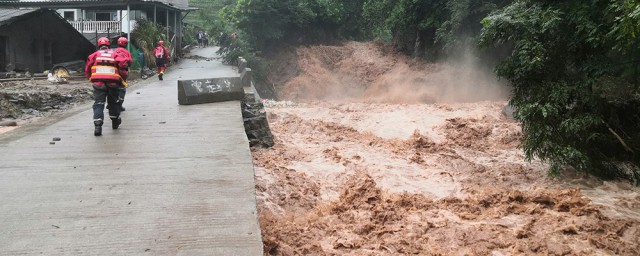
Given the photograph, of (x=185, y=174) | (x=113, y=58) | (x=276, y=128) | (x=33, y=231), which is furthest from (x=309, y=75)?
(x=33, y=231)

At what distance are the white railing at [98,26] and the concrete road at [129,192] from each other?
2279 centimetres

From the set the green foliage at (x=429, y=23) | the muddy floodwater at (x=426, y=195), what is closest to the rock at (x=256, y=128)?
the muddy floodwater at (x=426, y=195)

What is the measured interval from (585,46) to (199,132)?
6.81 meters

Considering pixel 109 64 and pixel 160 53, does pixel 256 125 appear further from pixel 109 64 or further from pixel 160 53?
pixel 160 53

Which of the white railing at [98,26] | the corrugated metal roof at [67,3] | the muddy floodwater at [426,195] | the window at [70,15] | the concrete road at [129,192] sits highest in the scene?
the corrugated metal roof at [67,3]

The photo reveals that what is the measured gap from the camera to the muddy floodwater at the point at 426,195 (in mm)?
6152

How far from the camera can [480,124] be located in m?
15.1

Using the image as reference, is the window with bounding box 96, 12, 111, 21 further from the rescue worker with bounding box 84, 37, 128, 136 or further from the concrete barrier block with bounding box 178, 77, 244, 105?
the rescue worker with bounding box 84, 37, 128, 136

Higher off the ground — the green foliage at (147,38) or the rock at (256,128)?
the green foliage at (147,38)

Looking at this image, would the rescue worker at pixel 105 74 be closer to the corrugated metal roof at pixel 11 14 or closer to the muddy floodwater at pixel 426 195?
the muddy floodwater at pixel 426 195

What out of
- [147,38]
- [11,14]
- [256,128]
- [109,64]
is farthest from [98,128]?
[11,14]

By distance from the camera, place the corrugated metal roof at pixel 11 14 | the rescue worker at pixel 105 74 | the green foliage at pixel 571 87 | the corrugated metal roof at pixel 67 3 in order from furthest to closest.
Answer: the corrugated metal roof at pixel 67 3, the corrugated metal roof at pixel 11 14, the green foliage at pixel 571 87, the rescue worker at pixel 105 74

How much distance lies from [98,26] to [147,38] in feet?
18.6

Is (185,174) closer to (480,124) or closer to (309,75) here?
(480,124)
